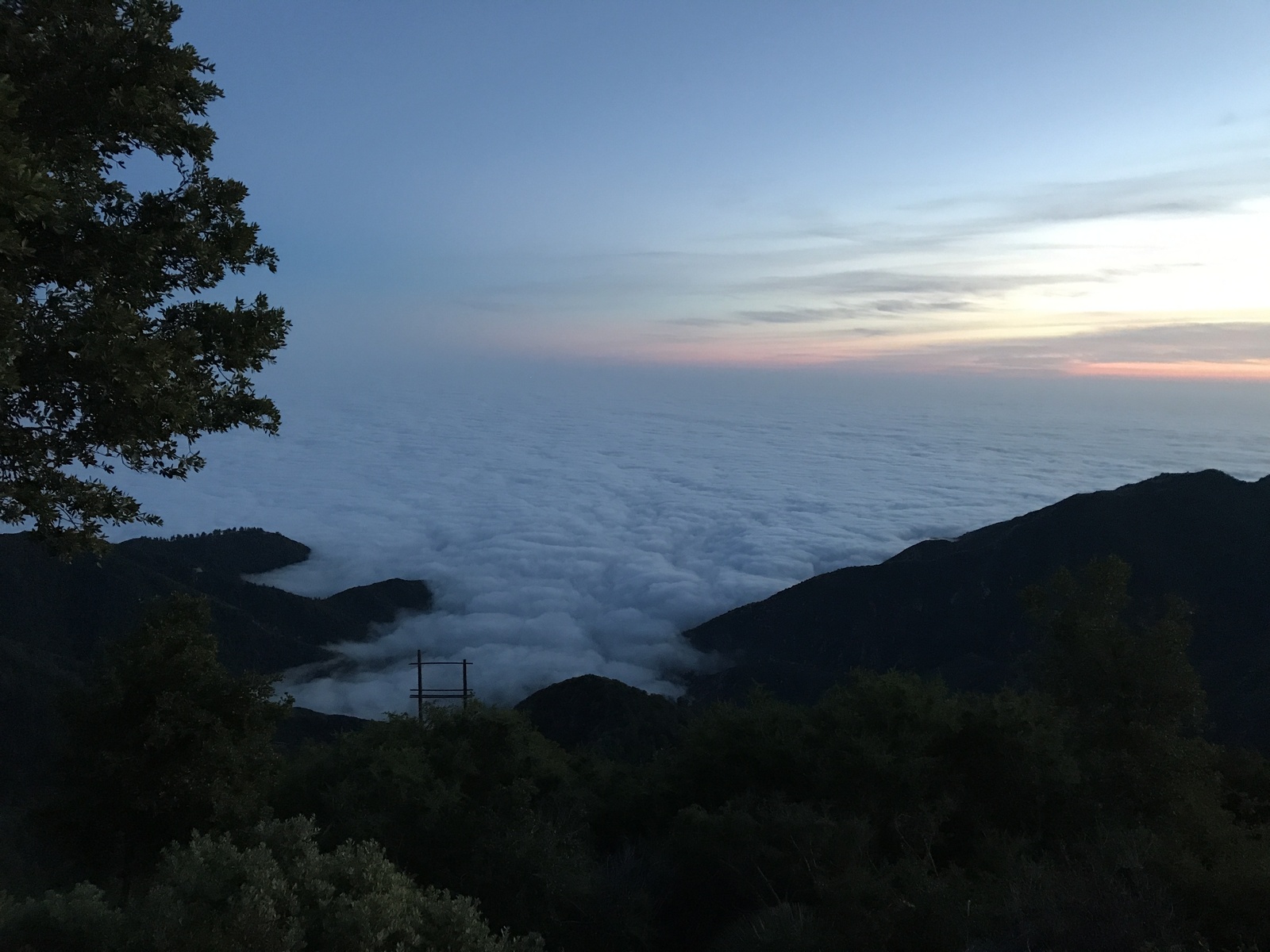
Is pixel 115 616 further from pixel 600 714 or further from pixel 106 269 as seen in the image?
pixel 106 269

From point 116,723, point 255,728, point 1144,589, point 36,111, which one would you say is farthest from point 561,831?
point 1144,589

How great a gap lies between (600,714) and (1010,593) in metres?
38.0

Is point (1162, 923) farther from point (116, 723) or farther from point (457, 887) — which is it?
point (116, 723)

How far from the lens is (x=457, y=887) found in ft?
45.2

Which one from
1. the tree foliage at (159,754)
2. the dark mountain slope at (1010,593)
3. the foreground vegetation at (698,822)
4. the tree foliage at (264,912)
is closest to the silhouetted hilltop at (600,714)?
the dark mountain slope at (1010,593)

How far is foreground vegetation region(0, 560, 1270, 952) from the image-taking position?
25.4 feet

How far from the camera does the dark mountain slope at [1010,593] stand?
59250 millimetres

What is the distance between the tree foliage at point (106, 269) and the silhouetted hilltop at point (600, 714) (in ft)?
155

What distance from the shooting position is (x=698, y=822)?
15.9 m

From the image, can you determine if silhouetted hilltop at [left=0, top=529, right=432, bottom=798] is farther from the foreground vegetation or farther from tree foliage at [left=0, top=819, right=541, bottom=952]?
tree foliage at [left=0, top=819, right=541, bottom=952]

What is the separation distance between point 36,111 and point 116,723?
700 inches

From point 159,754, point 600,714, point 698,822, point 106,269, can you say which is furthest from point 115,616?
point 106,269

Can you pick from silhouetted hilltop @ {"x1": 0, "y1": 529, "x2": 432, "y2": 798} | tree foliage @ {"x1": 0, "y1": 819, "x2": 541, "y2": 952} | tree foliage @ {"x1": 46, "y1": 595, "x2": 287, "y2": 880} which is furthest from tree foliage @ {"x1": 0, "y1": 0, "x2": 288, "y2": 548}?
silhouetted hilltop @ {"x1": 0, "y1": 529, "x2": 432, "y2": 798}

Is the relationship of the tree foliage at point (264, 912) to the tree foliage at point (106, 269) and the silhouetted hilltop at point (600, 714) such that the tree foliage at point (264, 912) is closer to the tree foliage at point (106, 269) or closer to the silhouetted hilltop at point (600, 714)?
the tree foliage at point (106, 269)
